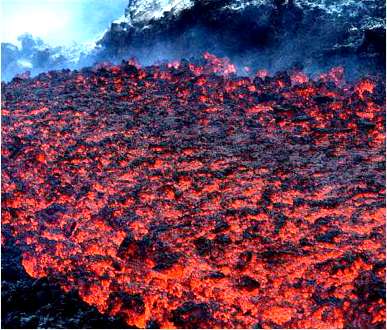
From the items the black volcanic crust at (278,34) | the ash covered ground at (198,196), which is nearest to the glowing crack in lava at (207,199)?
the ash covered ground at (198,196)

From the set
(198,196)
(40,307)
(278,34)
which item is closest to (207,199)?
(198,196)

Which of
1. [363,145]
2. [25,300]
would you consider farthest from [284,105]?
[25,300]

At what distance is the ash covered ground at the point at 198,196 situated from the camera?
2.73 metres

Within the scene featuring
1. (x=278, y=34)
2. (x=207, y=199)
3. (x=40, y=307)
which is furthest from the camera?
(x=278, y=34)

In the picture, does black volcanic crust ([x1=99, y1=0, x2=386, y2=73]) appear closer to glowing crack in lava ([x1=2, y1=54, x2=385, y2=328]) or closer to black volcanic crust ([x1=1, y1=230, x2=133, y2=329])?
glowing crack in lava ([x1=2, y1=54, x2=385, y2=328])

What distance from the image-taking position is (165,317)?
105 inches

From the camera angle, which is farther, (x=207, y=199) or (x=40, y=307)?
(x=207, y=199)

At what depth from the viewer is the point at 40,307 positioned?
2.78m

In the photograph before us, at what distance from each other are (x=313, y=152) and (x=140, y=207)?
1.87 m

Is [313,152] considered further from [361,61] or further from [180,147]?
[361,61]

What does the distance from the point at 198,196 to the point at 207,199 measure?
10cm

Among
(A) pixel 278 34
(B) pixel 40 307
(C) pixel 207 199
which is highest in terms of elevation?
(A) pixel 278 34

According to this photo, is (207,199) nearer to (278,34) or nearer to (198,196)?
(198,196)

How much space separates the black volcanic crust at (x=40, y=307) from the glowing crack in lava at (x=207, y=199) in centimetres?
8
